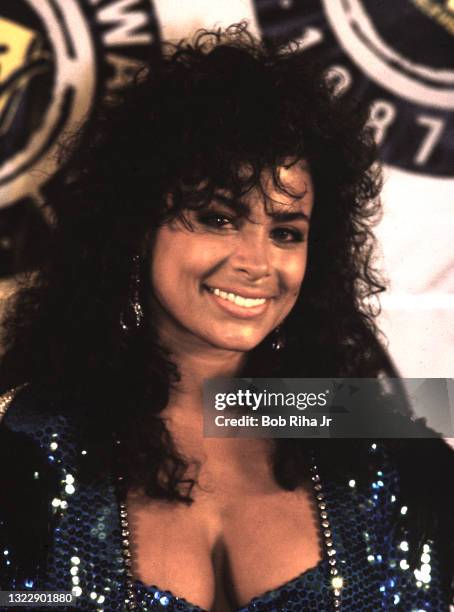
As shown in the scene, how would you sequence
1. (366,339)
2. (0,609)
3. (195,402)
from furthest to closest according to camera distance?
1. (366,339)
2. (195,402)
3. (0,609)

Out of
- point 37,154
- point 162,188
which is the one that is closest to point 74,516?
point 162,188

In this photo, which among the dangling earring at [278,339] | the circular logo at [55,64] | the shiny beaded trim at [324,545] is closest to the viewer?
the shiny beaded trim at [324,545]

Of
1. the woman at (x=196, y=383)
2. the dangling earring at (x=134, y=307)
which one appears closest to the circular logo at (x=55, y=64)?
the woman at (x=196, y=383)

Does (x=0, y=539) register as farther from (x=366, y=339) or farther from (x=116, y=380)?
(x=366, y=339)

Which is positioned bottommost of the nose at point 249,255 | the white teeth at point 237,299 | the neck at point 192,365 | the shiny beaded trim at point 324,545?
the shiny beaded trim at point 324,545

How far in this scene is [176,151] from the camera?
938 millimetres

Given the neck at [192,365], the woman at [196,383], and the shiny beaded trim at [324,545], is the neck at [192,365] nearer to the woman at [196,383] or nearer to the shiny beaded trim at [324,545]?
the woman at [196,383]

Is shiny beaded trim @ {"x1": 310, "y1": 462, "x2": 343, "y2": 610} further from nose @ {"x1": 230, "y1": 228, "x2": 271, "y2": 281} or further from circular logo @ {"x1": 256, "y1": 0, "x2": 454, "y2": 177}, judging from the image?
circular logo @ {"x1": 256, "y1": 0, "x2": 454, "y2": 177}

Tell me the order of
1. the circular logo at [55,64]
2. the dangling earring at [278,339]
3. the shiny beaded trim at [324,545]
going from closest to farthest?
the shiny beaded trim at [324,545]
the dangling earring at [278,339]
the circular logo at [55,64]

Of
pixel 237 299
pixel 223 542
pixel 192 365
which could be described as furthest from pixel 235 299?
pixel 223 542

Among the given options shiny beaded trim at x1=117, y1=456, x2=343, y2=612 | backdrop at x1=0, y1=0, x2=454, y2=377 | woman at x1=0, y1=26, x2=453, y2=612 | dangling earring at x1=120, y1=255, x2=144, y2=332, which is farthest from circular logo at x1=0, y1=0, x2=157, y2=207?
shiny beaded trim at x1=117, y1=456, x2=343, y2=612

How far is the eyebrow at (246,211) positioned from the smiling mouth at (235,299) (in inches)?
3.4

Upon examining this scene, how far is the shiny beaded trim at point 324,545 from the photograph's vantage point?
906 millimetres

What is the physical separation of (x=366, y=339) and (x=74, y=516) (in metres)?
0.45
